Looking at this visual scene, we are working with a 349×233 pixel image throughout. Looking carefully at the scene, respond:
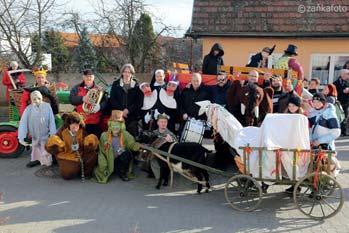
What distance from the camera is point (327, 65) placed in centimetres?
1288

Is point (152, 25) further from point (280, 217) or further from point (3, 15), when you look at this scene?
point (280, 217)

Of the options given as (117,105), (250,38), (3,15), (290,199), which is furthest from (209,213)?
(3,15)

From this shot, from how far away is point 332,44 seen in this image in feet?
41.6

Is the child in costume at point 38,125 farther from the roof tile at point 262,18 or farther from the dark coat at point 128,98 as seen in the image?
the roof tile at point 262,18

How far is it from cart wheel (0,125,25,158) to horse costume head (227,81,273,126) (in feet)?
14.0

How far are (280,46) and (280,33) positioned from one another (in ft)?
1.35

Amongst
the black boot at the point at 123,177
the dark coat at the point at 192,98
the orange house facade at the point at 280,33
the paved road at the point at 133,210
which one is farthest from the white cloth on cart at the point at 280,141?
the orange house facade at the point at 280,33

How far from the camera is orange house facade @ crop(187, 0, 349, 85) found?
41.7 ft

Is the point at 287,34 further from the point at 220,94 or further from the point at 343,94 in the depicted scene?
the point at 220,94

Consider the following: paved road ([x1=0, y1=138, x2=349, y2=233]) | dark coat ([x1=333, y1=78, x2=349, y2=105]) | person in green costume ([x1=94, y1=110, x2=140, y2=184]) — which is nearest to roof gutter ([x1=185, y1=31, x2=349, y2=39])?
dark coat ([x1=333, y1=78, x2=349, y2=105])

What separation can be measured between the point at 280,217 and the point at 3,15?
1128 centimetres

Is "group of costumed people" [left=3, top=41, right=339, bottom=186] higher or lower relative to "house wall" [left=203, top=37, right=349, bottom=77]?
lower

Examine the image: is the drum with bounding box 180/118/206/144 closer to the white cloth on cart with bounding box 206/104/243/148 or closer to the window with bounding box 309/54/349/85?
the white cloth on cart with bounding box 206/104/243/148

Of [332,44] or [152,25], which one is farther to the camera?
[152,25]
